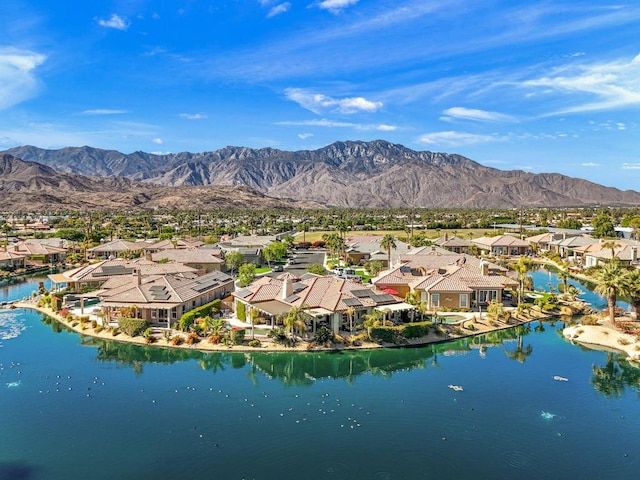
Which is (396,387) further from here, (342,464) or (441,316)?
(441,316)

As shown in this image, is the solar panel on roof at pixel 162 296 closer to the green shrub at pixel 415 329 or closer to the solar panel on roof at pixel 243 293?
the solar panel on roof at pixel 243 293

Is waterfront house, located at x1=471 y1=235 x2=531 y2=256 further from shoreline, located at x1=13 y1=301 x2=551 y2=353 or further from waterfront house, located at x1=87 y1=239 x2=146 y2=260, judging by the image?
waterfront house, located at x1=87 y1=239 x2=146 y2=260

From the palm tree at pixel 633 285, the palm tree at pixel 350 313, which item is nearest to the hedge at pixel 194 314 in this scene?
the palm tree at pixel 350 313

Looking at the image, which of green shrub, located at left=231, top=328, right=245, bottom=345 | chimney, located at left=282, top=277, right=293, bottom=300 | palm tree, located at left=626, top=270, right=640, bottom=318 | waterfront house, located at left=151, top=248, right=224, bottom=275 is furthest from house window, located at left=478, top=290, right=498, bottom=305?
waterfront house, located at left=151, top=248, right=224, bottom=275

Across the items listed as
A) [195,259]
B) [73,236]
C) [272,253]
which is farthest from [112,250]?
[272,253]

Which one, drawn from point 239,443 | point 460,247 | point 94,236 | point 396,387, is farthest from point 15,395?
point 94,236

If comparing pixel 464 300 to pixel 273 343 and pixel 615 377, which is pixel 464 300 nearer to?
pixel 615 377
